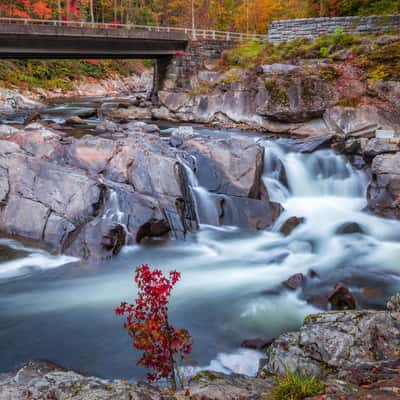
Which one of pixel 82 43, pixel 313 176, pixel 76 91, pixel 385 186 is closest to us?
pixel 385 186

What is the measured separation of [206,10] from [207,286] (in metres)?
49.3

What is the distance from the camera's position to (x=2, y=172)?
12227mm

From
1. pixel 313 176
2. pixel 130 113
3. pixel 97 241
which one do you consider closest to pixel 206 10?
pixel 130 113

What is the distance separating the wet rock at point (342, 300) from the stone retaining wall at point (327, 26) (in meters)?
20.5

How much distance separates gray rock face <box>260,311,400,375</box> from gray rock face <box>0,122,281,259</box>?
582 centimetres

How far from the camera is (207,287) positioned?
9.63 m

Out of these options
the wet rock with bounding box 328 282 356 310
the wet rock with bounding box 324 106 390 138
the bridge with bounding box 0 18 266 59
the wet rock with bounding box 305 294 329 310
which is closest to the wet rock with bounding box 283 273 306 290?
the wet rock with bounding box 305 294 329 310

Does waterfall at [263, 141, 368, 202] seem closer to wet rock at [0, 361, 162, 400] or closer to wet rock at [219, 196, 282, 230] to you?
wet rock at [219, 196, 282, 230]

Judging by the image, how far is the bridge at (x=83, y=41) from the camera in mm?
21859

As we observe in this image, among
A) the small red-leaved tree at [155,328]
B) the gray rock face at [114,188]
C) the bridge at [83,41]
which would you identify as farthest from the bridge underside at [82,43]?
the small red-leaved tree at [155,328]

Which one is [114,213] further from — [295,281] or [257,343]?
[257,343]

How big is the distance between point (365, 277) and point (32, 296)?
24.9 feet

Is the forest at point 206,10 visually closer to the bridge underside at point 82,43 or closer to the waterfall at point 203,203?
the bridge underside at point 82,43

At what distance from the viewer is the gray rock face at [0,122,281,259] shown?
36.1 feet
